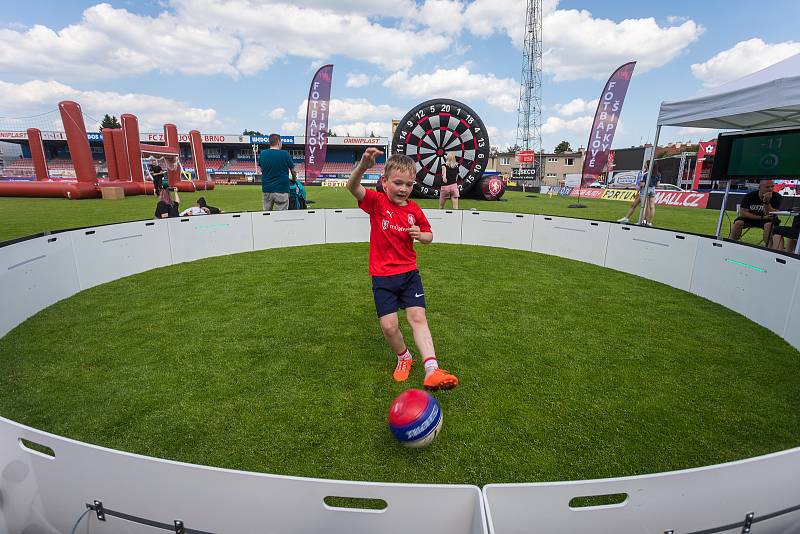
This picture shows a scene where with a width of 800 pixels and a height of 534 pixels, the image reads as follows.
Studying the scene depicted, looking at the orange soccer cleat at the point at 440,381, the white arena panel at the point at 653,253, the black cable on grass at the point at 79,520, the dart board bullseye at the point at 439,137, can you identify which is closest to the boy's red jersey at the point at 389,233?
the orange soccer cleat at the point at 440,381

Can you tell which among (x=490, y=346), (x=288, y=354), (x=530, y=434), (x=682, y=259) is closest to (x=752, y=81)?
(x=682, y=259)

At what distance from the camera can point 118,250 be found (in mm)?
6145

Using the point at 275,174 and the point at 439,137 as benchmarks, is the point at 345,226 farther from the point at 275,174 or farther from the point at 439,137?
the point at 439,137

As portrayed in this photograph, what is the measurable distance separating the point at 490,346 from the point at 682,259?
3.96 meters

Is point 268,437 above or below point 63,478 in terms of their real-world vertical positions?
below

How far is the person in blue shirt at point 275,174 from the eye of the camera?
842 cm

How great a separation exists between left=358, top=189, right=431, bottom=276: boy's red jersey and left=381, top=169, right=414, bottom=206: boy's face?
0.24ft

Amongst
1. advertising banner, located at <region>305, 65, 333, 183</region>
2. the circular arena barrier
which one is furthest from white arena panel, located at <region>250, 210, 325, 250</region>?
advertising banner, located at <region>305, 65, 333, 183</region>

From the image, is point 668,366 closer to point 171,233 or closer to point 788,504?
point 788,504

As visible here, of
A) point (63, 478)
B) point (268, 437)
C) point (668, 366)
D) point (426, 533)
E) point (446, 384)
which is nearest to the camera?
point (426, 533)

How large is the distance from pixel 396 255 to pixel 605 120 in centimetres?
1444

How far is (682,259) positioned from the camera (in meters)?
5.95

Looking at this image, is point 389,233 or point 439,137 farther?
point 439,137

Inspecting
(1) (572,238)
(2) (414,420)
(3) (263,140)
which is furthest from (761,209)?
(3) (263,140)
